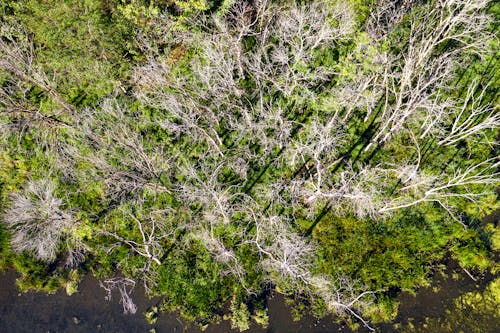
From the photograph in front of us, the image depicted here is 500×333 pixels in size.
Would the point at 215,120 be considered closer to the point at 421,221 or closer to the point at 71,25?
the point at 71,25

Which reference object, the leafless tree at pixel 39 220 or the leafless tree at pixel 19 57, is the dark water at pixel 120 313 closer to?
the leafless tree at pixel 39 220

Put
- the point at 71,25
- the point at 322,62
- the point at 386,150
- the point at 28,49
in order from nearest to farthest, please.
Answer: the point at 71,25 → the point at 28,49 → the point at 386,150 → the point at 322,62

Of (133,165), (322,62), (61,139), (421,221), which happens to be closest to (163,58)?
(133,165)

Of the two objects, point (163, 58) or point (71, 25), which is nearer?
point (71, 25)

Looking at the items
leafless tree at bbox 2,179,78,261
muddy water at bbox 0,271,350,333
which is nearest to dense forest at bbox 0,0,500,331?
leafless tree at bbox 2,179,78,261

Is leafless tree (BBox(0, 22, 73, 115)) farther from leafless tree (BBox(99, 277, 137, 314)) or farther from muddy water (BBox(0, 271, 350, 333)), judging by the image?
muddy water (BBox(0, 271, 350, 333))

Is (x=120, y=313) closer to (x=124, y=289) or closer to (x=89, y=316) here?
(x=124, y=289)

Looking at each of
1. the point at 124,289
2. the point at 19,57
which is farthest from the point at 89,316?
the point at 19,57
